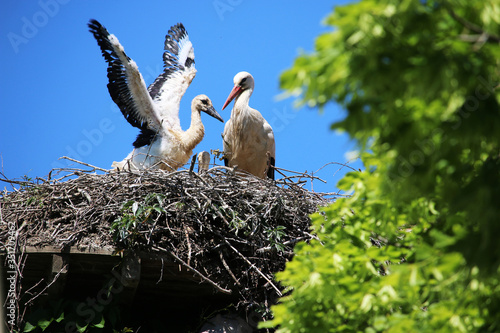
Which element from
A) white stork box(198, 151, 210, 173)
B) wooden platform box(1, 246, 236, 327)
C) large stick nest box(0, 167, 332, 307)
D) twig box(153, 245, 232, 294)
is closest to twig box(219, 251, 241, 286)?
large stick nest box(0, 167, 332, 307)

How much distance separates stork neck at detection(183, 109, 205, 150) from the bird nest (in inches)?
71.0

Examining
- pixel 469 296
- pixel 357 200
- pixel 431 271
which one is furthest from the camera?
pixel 357 200

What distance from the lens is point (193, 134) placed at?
6.90m

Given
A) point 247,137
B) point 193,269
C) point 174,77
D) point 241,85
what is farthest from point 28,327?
point 174,77

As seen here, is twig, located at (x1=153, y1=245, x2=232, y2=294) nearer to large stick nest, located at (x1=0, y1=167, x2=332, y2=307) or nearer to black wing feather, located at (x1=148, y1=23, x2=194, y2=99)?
large stick nest, located at (x1=0, y1=167, x2=332, y2=307)

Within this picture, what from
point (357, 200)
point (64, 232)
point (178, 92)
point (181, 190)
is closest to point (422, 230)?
point (357, 200)

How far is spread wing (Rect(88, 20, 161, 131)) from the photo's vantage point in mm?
6254

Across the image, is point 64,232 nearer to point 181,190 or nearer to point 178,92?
point 181,190

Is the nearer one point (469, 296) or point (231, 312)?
point (469, 296)

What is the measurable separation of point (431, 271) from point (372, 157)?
1.08 metres

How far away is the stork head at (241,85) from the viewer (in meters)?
7.30

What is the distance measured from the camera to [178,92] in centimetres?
780

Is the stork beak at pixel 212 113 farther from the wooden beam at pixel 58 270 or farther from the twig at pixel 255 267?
the wooden beam at pixel 58 270

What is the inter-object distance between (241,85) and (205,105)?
53 cm
